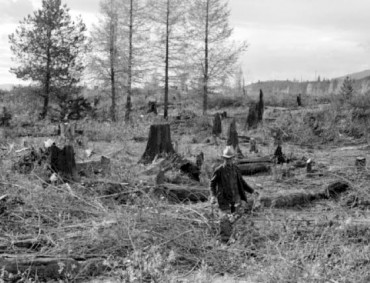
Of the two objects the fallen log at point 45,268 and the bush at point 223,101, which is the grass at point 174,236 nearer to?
the fallen log at point 45,268

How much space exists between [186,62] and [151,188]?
20.2m

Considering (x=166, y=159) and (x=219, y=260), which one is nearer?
(x=219, y=260)

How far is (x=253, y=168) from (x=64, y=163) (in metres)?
4.26

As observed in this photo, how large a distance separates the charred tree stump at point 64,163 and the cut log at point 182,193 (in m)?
1.95

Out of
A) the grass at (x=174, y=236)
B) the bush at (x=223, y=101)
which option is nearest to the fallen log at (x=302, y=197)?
the grass at (x=174, y=236)

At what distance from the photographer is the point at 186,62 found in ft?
86.8

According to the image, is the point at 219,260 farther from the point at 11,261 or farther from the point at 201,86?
the point at 201,86

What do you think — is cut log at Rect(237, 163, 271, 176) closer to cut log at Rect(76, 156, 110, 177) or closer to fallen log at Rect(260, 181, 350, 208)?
fallen log at Rect(260, 181, 350, 208)

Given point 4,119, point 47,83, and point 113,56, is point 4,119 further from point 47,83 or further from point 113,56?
point 113,56

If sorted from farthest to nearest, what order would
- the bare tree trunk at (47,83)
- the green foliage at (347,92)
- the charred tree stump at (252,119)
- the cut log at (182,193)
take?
the bare tree trunk at (47,83)
the green foliage at (347,92)
the charred tree stump at (252,119)
the cut log at (182,193)

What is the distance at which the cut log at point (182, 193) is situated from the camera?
719 cm

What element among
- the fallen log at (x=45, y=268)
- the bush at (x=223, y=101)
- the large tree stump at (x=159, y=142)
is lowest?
the fallen log at (x=45, y=268)

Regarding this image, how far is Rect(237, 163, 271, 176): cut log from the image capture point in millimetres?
9664

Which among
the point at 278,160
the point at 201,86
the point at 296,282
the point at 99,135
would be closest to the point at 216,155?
the point at 278,160
